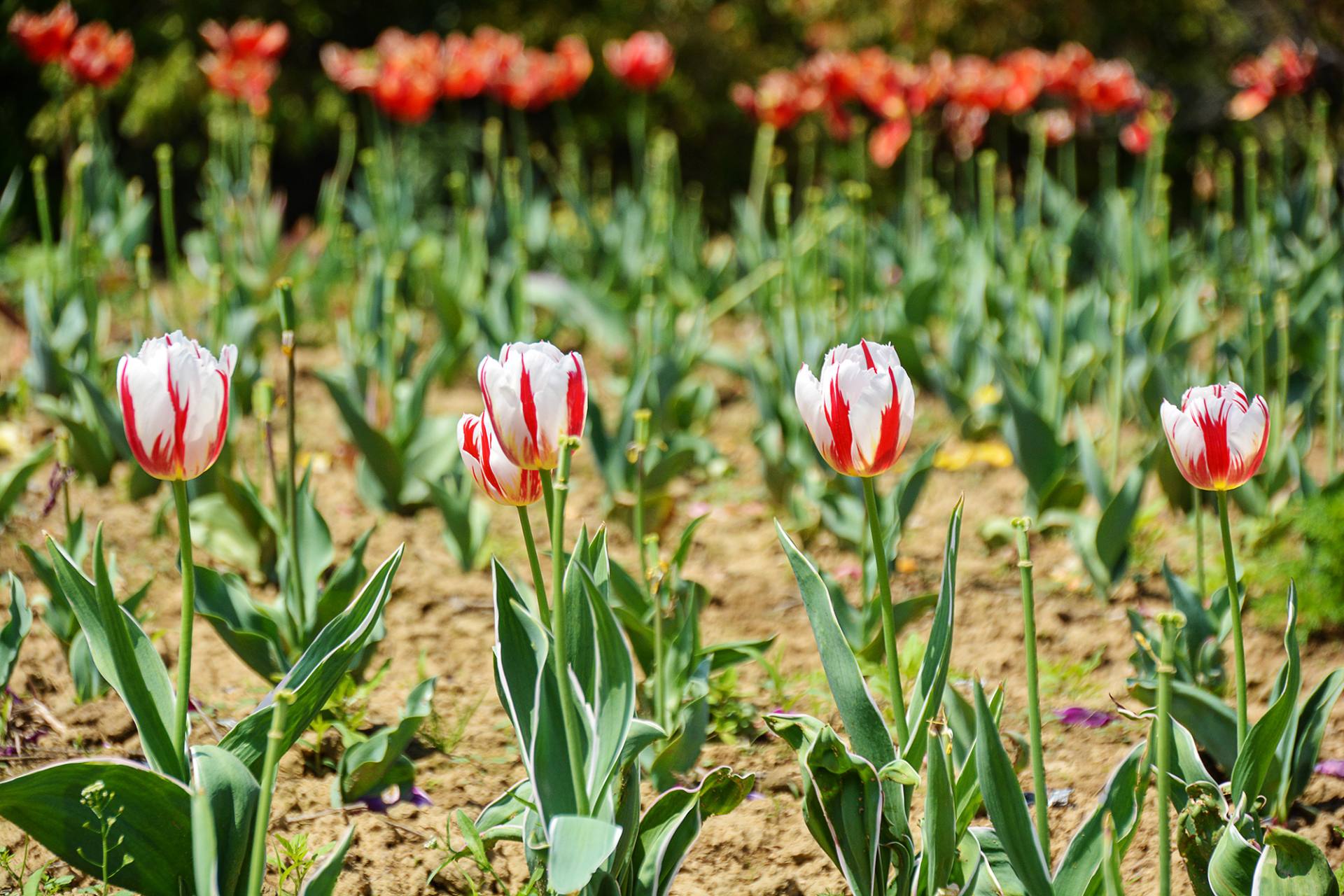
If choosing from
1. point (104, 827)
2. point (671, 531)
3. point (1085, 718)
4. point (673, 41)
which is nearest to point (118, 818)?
point (104, 827)

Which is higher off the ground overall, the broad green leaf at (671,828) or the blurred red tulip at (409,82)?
the blurred red tulip at (409,82)

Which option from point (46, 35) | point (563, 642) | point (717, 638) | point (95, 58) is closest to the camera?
point (563, 642)

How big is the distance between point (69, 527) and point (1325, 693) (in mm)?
1818

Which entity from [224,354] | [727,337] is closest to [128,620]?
[224,354]

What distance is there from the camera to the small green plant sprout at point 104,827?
1.22m

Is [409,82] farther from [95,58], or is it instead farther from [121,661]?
[121,661]

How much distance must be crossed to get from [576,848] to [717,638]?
1.18m

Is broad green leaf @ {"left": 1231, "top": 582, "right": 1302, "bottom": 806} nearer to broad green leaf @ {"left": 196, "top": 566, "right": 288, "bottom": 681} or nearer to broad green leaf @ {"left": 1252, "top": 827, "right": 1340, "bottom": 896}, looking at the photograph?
broad green leaf @ {"left": 1252, "top": 827, "right": 1340, "bottom": 896}

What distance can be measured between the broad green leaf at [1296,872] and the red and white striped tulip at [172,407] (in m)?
1.13

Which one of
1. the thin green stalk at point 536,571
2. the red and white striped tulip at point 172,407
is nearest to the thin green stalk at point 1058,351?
the thin green stalk at point 536,571

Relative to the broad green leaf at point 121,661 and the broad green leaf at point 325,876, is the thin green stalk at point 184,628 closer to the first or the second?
the broad green leaf at point 121,661

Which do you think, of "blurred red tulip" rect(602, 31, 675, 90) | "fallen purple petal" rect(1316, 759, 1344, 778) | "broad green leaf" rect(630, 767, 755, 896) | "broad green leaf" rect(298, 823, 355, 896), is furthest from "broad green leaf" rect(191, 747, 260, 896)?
"blurred red tulip" rect(602, 31, 675, 90)

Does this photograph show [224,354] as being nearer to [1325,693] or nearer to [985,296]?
[1325,693]

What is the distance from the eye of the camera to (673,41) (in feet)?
22.8
